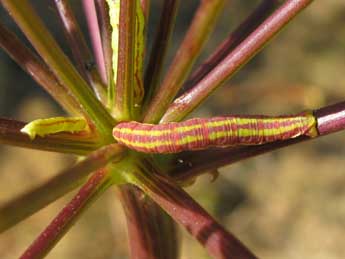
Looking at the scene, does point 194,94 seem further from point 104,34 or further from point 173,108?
point 104,34

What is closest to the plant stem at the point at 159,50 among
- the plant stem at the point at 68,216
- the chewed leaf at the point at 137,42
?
the chewed leaf at the point at 137,42

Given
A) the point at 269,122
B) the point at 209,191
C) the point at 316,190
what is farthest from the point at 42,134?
the point at 316,190

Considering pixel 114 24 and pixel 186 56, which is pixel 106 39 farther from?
pixel 186 56

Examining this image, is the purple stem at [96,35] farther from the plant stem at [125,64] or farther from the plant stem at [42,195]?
the plant stem at [42,195]

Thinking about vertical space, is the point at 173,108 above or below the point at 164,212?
above

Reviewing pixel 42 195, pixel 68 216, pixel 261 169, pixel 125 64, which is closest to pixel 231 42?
pixel 125 64

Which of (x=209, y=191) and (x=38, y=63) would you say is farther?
(x=209, y=191)

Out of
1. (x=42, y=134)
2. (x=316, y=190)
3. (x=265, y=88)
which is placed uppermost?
(x=42, y=134)
